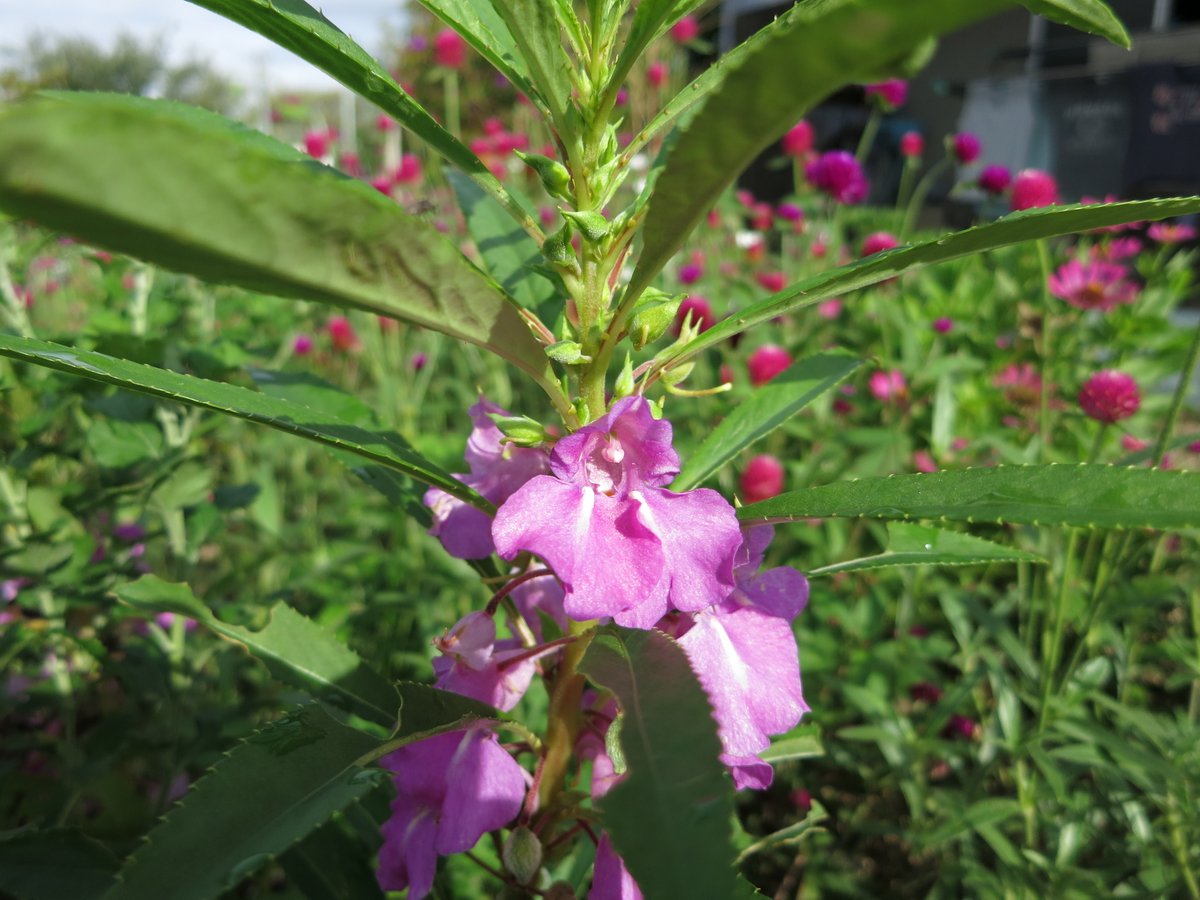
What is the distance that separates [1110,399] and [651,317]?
134 centimetres

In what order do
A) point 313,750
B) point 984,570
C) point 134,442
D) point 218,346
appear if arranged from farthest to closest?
point 984,570, point 218,346, point 134,442, point 313,750

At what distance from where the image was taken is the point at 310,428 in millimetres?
604

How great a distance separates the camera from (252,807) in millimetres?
561

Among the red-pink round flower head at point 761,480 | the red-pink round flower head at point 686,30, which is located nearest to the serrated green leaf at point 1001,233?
the red-pink round flower head at point 761,480

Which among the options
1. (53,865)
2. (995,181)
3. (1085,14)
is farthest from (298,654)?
(995,181)

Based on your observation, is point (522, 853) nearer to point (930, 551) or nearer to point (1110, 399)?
point (930, 551)

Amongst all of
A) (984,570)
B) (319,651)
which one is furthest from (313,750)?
(984,570)

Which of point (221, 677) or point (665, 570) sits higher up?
point (665, 570)

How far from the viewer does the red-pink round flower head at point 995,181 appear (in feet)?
8.07

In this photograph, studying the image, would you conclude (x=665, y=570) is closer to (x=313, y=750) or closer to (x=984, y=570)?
(x=313, y=750)

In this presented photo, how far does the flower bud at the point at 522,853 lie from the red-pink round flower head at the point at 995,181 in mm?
2438

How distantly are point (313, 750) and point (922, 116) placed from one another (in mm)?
10184

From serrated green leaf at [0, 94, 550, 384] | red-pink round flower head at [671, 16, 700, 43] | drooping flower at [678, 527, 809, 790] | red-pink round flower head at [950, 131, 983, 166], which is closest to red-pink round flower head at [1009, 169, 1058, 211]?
red-pink round flower head at [950, 131, 983, 166]

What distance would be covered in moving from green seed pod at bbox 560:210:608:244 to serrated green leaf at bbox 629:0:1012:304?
10 cm
